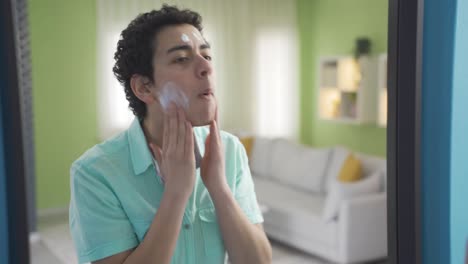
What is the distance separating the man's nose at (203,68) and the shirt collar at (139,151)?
0.38 feet

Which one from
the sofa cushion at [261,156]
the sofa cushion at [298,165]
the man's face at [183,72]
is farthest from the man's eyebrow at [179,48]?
the sofa cushion at [261,156]

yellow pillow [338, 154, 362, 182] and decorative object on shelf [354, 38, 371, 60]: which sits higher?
decorative object on shelf [354, 38, 371, 60]

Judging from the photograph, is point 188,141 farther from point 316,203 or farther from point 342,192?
point 316,203

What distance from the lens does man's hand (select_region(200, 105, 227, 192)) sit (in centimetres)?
63

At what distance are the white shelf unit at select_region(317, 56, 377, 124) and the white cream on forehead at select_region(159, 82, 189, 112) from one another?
2.46m

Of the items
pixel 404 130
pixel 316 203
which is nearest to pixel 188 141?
pixel 404 130

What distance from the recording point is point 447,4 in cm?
67

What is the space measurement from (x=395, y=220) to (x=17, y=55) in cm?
54

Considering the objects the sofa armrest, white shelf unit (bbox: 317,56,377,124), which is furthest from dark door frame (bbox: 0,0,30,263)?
white shelf unit (bbox: 317,56,377,124)

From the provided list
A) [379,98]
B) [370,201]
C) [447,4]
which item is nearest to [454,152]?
[447,4]

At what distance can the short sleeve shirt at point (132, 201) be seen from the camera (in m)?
0.57

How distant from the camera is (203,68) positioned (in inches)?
23.8

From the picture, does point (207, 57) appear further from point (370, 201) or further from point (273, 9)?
point (273, 9)

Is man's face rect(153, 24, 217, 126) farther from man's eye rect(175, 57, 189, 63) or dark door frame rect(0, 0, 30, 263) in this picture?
dark door frame rect(0, 0, 30, 263)
